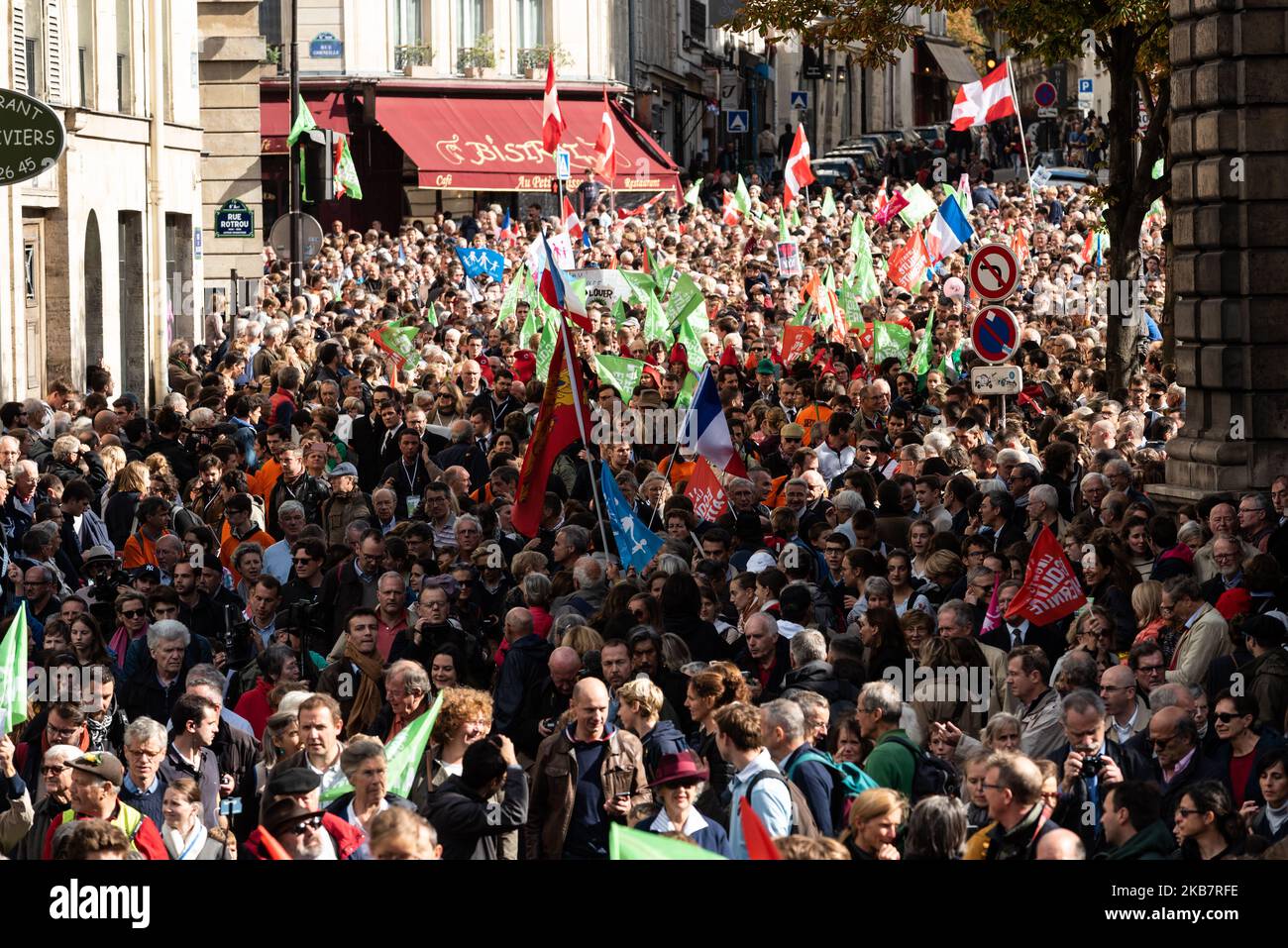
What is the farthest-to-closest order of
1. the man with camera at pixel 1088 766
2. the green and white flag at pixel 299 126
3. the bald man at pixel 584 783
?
1. the green and white flag at pixel 299 126
2. the bald man at pixel 584 783
3. the man with camera at pixel 1088 766

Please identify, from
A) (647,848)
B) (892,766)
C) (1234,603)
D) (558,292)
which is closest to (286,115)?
A: (558,292)

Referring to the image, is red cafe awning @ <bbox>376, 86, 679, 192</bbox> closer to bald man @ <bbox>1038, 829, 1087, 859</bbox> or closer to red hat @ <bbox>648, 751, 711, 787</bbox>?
red hat @ <bbox>648, 751, 711, 787</bbox>

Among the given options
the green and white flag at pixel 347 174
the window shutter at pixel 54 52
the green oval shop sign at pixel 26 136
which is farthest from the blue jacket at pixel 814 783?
the green and white flag at pixel 347 174

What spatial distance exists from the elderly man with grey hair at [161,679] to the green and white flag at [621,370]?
780 centimetres

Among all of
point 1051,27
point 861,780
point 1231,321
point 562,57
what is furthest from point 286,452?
point 562,57

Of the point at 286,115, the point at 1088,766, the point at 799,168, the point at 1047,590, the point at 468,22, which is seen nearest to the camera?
the point at 1088,766

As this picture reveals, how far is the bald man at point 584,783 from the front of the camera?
365 inches

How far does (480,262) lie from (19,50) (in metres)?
9.41

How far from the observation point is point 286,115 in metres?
49.9

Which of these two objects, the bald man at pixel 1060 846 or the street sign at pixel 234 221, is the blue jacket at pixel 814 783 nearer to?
the bald man at pixel 1060 846

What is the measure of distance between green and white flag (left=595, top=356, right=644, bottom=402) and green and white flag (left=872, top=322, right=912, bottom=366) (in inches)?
201

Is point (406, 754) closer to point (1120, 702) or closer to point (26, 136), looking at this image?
point (1120, 702)

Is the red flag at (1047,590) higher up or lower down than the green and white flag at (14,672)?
higher up

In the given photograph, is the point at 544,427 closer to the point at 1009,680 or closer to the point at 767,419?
the point at 767,419
